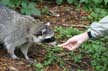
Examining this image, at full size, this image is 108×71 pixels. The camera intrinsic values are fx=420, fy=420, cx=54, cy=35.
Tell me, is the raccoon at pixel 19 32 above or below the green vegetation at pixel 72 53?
above

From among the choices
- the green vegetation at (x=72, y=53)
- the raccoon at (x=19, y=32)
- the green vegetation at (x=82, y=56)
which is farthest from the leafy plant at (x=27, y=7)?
the raccoon at (x=19, y=32)

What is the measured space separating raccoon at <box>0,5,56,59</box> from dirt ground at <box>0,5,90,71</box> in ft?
0.52

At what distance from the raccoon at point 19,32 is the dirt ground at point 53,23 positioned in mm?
160

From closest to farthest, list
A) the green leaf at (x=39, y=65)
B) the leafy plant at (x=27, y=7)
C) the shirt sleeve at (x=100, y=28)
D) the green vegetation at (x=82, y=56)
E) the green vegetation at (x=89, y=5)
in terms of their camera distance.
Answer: the shirt sleeve at (x=100, y=28) < the green leaf at (x=39, y=65) < the green vegetation at (x=82, y=56) < the leafy plant at (x=27, y=7) < the green vegetation at (x=89, y=5)

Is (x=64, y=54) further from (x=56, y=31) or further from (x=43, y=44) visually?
(x=56, y=31)

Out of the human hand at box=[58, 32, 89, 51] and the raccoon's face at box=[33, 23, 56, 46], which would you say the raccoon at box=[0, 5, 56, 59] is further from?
the human hand at box=[58, 32, 89, 51]

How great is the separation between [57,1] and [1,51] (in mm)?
2295

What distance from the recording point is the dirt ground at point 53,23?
220 inches

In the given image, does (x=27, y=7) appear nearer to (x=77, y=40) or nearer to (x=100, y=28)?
(x=77, y=40)

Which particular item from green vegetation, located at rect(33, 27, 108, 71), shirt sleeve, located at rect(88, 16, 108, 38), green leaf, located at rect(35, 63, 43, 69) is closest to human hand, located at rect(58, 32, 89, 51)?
shirt sleeve, located at rect(88, 16, 108, 38)

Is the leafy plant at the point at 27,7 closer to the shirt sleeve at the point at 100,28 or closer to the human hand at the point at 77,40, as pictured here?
the human hand at the point at 77,40

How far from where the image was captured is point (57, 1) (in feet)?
26.1

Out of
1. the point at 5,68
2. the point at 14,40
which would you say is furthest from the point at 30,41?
the point at 5,68

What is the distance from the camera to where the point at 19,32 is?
19.1ft
